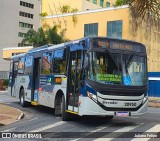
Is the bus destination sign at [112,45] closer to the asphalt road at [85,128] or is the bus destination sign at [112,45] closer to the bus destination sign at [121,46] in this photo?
the bus destination sign at [121,46]

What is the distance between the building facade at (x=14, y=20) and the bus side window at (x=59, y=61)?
65.3m

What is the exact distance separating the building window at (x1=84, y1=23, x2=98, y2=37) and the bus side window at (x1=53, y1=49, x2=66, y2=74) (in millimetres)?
37222

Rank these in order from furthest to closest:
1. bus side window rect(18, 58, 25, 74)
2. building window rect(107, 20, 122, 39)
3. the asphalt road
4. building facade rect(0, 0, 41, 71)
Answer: building facade rect(0, 0, 41, 71) → building window rect(107, 20, 122, 39) → bus side window rect(18, 58, 25, 74) → the asphalt road

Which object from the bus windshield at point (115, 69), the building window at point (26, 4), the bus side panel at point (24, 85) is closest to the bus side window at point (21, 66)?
the bus side panel at point (24, 85)

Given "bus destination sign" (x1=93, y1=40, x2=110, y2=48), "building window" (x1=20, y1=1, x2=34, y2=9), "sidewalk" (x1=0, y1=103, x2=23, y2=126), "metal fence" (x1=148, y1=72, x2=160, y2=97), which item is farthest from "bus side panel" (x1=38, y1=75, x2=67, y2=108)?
"building window" (x1=20, y1=1, x2=34, y2=9)

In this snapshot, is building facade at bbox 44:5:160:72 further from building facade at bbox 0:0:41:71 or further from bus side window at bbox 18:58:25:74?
bus side window at bbox 18:58:25:74

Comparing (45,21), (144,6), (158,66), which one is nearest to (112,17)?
(158,66)

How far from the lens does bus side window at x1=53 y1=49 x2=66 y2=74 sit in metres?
15.2

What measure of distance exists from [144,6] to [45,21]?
36.5 meters

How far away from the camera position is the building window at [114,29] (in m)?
49.6

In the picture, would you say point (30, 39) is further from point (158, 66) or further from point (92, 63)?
point (92, 63)

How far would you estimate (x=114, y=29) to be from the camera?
50750mm

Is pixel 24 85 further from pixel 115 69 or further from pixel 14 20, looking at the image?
pixel 14 20

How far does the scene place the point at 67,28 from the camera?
59.0 m
